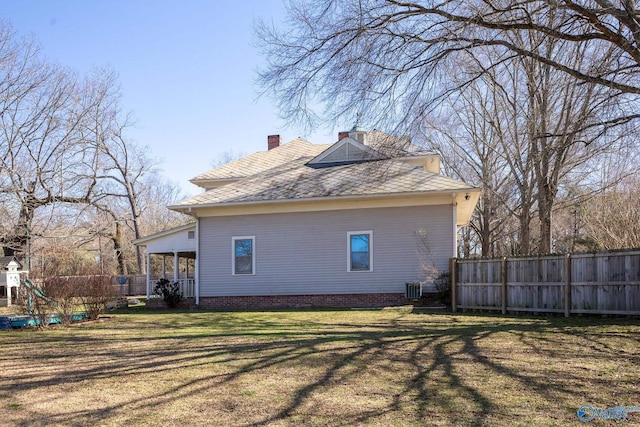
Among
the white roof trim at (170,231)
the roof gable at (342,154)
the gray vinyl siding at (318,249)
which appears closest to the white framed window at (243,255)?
the gray vinyl siding at (318,249)

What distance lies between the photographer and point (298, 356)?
7.86 meters

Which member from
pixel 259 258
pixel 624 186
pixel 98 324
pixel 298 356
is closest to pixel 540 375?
pixel 298 356

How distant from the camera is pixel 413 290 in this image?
16922 mm

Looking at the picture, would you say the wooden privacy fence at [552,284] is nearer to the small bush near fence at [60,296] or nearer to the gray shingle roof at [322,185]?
the gray shingle roof at [322,185]

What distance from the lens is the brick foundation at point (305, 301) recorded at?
1738cm

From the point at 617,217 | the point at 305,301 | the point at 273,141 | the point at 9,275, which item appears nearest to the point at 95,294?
the point at 305,301

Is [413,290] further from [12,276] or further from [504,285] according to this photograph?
[12,276]

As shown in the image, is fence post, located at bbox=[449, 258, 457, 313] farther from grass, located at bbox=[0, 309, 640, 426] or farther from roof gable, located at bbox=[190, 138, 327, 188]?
roof gable, located at bbox=[190, 138, 327, 188]

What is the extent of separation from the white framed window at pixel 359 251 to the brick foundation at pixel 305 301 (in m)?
0.90

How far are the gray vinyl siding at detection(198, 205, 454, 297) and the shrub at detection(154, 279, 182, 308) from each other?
1.23 metres

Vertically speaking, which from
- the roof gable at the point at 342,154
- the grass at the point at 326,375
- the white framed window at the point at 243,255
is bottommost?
the grass at the point at 326,375

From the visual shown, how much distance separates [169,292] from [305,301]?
501 cm

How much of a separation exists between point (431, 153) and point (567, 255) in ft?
30.0

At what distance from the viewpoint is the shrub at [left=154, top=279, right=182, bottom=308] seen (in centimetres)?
1941
